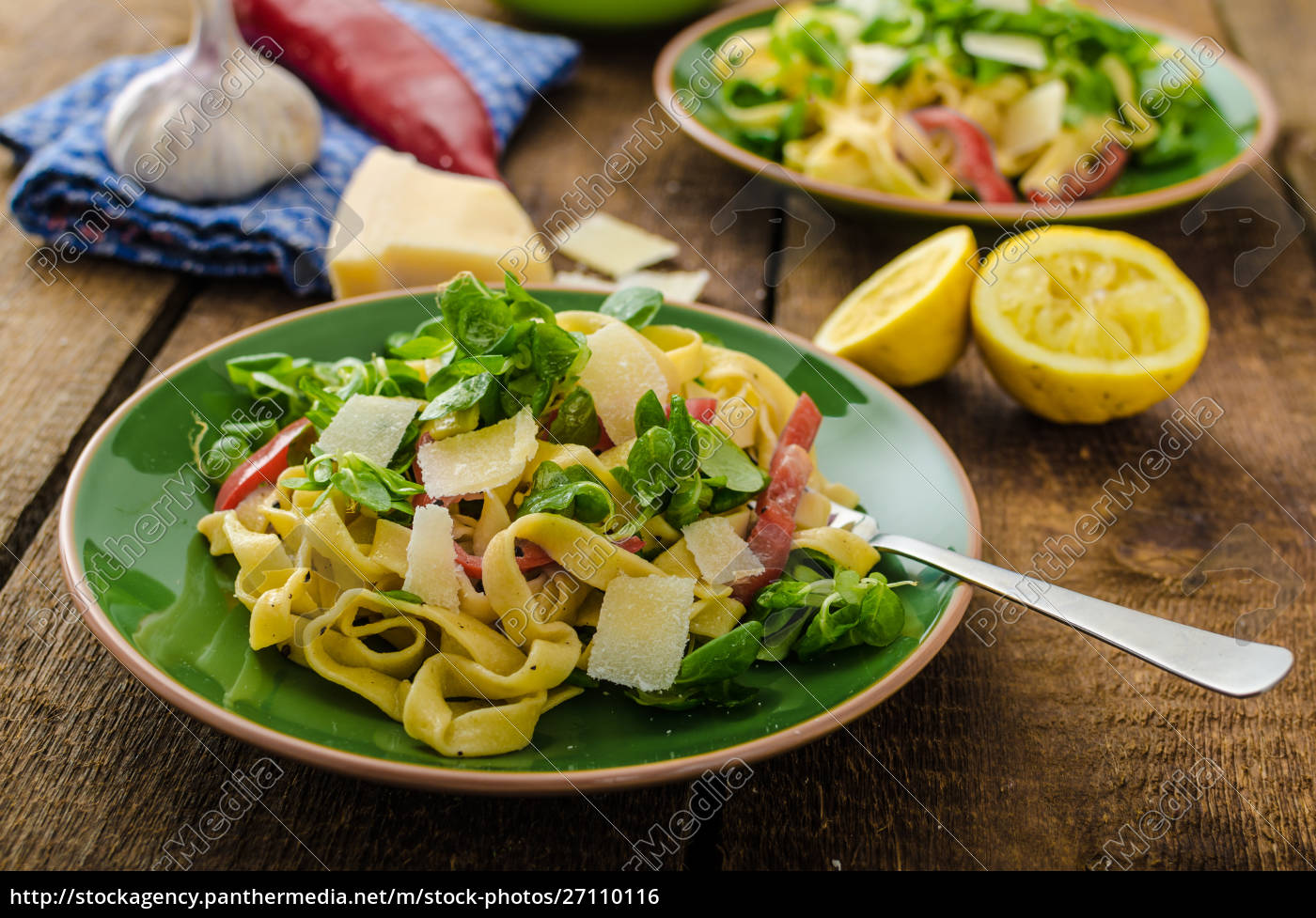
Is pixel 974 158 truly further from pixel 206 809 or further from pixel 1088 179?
pixel 206 809

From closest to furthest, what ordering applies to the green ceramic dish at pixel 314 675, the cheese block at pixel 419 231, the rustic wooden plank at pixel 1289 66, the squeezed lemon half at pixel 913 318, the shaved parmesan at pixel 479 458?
the green ceramic dish at pixel 314 675
the shaved parmesan at pixel 479 458
the squeezed lemon half at pixel 913 318
the cheese block at pixel 419 231
the rustic wooden plank at pixel 1289 66

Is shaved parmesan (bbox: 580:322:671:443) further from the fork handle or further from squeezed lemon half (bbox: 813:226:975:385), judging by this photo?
squeezed lemon half (bbox: 813:226:975:385)

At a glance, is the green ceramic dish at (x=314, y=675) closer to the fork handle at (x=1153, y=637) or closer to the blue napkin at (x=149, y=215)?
the fork handle at (x=1153, y=637)

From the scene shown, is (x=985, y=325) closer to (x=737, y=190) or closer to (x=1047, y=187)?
(x=1047, y=187)

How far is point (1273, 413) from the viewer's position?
86.6 inches

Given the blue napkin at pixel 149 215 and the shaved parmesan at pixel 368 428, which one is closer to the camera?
the shaved parmesan at pixel 368 428

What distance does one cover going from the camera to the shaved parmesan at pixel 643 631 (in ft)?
4.30

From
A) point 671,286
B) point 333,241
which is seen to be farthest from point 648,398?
point 333,241

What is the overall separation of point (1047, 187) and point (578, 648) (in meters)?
1.77

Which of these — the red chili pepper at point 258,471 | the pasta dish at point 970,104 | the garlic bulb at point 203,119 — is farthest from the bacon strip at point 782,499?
the garlic bulb at point 203,119

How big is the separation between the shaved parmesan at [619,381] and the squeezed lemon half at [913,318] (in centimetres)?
67

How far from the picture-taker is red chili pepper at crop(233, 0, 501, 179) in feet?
9.26

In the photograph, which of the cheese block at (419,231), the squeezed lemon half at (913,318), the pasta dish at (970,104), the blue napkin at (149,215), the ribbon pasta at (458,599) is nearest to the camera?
the ribbon pasta at (458,599)

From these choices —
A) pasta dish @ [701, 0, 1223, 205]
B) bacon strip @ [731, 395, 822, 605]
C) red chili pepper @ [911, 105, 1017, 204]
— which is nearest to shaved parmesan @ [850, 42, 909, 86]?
pasta dish @ [701, 0, 1223, 205]
